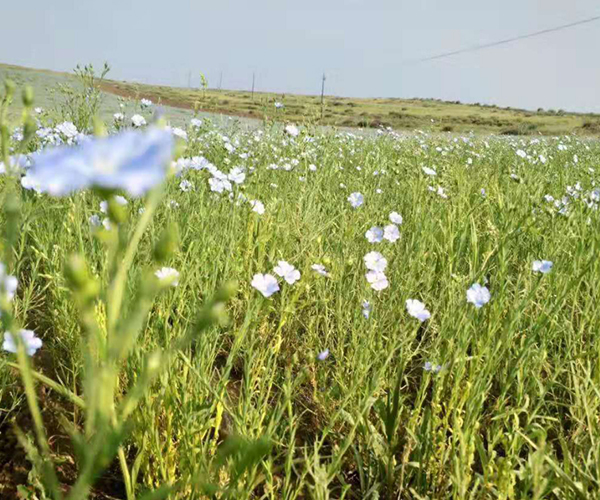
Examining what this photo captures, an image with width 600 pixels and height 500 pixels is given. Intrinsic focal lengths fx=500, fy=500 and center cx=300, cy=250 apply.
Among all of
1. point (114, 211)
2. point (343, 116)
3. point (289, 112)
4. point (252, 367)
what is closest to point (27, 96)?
point (114, 211)

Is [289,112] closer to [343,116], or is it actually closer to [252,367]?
[252,367]

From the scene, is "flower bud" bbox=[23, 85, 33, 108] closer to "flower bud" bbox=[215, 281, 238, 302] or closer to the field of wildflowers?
the field of wildflowers

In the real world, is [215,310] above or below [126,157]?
below

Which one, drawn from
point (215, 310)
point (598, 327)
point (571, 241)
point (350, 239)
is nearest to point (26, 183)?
point (350, 239)

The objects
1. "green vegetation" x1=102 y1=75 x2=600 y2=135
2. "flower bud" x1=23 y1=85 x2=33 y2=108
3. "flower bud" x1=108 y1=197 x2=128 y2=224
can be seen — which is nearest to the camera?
"flower bud" x1=108 y1=197 x2=128 y2=224

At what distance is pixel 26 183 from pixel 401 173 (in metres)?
2.74

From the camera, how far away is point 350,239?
6.47ft

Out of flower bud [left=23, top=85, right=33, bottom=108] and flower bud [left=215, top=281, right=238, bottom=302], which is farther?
flower bud [left=23, top=85, right=33, bottom=108]

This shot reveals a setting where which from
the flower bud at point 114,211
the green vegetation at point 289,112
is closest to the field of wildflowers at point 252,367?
the flower bud at point 114,211

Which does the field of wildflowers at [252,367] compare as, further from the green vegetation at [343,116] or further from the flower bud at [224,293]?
the green vegetation at [343,116]

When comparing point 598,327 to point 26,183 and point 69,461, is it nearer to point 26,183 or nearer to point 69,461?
point 69,461

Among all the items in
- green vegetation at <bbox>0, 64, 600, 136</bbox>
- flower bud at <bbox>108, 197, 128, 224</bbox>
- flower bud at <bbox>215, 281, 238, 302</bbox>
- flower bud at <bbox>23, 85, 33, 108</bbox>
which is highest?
green vegetation at <bbox>0, 64, 600, 136</bbox>

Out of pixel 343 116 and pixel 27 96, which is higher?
pixel 343 116

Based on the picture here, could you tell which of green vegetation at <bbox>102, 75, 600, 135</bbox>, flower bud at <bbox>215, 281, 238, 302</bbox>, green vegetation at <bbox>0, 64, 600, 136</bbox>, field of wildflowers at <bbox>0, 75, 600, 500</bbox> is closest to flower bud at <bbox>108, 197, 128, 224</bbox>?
field of wildflowers at <bbox>0, 75, 600, 500</bbox>
